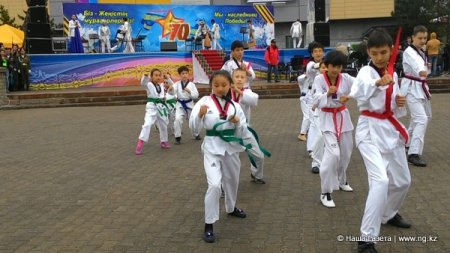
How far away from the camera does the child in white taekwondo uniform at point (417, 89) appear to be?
732 centimetres

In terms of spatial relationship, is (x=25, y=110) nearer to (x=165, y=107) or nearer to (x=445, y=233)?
(x=165, y=107)

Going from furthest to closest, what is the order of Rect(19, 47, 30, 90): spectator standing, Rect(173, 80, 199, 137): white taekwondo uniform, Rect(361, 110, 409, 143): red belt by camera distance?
Rect(19, 47, 30, 90): spectator standing
Rect(173, 80, 199, 137): white taekwondo uniform
Rect(361, 110, 409, 143): red belt

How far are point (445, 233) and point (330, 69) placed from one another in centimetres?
210

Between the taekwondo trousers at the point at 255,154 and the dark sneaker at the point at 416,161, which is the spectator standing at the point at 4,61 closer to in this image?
the taekwondo trousers at the point at 255,154

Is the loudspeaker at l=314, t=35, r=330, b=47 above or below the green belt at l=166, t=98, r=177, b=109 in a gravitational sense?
above

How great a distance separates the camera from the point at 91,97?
20.0 m

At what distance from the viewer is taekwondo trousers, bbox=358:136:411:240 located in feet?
13.3

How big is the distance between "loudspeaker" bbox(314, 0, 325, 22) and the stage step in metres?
5.69

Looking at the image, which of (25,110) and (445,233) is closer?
(445,233)

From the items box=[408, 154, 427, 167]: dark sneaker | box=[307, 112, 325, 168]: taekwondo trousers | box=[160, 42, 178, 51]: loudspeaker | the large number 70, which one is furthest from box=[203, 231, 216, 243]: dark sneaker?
the large number 70

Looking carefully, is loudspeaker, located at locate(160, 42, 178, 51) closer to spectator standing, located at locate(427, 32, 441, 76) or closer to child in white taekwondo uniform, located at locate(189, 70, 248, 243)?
spectator standing, located at locate(427, 32, 441, 76)

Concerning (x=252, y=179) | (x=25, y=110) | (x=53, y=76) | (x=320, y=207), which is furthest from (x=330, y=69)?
(x=53, y=76)

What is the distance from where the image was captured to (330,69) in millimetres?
5648

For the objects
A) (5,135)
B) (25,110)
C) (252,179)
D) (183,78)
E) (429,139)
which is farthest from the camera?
(25,110)
